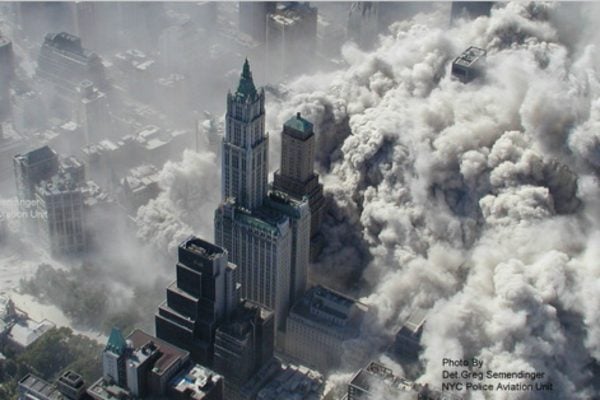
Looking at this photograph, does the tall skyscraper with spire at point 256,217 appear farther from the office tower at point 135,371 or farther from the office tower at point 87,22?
the office tower at point 87,22

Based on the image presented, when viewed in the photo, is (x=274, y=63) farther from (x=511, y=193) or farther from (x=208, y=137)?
(x=511, y=193)

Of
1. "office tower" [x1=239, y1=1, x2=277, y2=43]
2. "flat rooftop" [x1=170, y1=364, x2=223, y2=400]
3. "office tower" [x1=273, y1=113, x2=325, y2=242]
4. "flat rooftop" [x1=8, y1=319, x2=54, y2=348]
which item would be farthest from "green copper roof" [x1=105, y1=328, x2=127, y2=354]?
"office tower" [x1=239, y1=1, x2=277, y2=43]

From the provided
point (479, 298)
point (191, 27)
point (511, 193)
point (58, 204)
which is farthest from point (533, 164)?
point (191, 27)

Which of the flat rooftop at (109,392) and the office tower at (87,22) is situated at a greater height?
the flat rooftop at (109,392)

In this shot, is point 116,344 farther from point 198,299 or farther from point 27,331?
point 27,331

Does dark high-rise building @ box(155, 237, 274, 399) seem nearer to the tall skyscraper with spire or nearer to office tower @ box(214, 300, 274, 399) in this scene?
office tower @ box(214, 300, 274, 399)

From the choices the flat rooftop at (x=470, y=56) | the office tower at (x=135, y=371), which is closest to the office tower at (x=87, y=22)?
the flat rooftop at (x=470, y=56)
